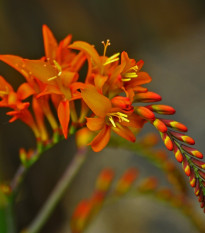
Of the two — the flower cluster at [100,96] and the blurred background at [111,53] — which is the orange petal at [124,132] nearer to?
the flower cluster at [100,96]

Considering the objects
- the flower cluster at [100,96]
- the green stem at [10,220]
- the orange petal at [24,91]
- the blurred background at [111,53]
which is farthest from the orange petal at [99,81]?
the blurred background at [111,53]

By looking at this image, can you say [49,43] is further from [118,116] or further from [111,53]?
[111,53]

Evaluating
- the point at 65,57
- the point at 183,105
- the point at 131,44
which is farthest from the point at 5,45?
the point at 65,57

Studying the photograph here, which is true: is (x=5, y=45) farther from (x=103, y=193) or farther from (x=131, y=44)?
(x=103, y=193)

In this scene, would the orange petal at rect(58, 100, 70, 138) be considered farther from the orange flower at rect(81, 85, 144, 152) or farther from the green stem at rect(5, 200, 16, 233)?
the green stem at rect(5, 200, 16, 233)

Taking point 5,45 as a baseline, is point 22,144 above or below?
below

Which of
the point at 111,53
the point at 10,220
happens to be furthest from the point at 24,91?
the point at 111,53

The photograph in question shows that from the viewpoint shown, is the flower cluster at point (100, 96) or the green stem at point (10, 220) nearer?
the flower cluster at point (100, 96)
